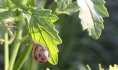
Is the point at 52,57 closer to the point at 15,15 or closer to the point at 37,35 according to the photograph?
the point at 37,35

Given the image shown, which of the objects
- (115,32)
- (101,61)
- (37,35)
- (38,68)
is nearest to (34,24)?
(37,35)

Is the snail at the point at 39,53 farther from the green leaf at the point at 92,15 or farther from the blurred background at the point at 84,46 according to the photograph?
the blurred background at the point at 84,46

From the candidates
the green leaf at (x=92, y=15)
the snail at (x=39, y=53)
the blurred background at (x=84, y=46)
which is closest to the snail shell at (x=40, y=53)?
the snail at (x=39, y=53)

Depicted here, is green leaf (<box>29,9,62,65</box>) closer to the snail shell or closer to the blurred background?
the snail shell

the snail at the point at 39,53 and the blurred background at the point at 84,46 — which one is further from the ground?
the snail at the point at 39,53

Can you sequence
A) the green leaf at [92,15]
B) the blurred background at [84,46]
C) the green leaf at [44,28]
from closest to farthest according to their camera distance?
the green leaf at [44,28] → the green leaf at [92,15] → the blurred background at [84,46]

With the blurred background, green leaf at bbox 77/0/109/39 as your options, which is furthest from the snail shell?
the blurred background

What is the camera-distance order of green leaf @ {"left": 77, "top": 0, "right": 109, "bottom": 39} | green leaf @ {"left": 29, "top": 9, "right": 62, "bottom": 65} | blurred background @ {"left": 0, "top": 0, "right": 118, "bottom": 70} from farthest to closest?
blurred background @ {"left": 0, "top": 0, "right": 118, "bottom": 70} → green leaf @ {"left": 77, "top": 0, "right": 109, "bottom": 39} → green leaf @ {"left": 29, "top": 9, "right": 62, "bottom": 65}
